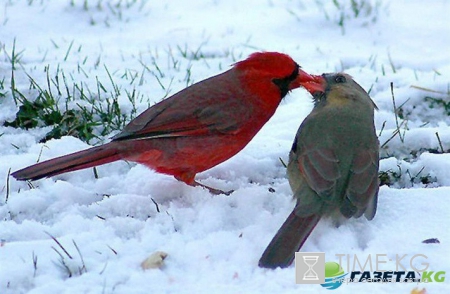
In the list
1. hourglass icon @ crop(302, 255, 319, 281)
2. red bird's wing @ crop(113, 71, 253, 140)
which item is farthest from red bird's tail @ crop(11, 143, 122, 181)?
hourglass icon @ crop(302, 255, 319, 281)

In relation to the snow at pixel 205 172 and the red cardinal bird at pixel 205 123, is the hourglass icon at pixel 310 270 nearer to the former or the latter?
the snow at pixel 205 172

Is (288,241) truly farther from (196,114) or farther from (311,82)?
(311,82)

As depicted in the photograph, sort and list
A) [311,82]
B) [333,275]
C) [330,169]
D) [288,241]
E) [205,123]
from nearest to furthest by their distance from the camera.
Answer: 1. [333,275]
2. [288,241]
3. [330,169]
4. [205,123]
5. [311,82]

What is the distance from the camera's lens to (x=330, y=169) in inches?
151

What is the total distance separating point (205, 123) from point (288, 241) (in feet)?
3.32

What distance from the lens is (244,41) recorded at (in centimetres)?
711

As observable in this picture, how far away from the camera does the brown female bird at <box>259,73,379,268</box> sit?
348 cm

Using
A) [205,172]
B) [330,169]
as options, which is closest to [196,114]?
[205,172]

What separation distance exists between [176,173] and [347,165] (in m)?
0.94

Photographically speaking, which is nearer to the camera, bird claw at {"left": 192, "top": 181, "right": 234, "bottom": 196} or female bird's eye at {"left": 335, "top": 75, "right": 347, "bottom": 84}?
bird claw at {"left": 192, "top": 181, "right": 234, "bottom": 196}

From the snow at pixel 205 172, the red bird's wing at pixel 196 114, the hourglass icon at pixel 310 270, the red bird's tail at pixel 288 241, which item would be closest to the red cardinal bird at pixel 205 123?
the red bird's wing at pixel 196 114

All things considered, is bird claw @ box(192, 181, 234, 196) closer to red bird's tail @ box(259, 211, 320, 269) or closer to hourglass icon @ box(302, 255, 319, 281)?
red bird's tail @ box(259, 211, 320, 269)

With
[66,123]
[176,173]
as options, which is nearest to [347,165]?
[176,173]

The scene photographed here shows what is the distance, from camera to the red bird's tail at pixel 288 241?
3.30m
